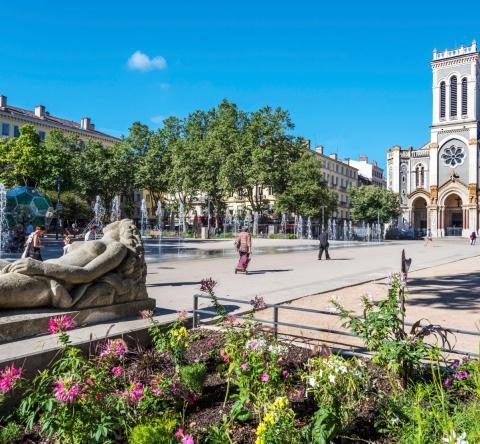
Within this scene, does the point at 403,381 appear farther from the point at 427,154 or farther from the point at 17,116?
the point at 427,154

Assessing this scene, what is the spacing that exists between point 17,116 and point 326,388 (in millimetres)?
65777

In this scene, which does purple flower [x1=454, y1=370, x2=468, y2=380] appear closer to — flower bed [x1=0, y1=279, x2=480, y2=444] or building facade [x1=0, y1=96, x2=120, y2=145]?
flower bed [x1=0, y1=279, x2=480, y2=444]

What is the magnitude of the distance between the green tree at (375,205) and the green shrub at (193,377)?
218ft

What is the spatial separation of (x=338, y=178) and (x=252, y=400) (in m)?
92.8

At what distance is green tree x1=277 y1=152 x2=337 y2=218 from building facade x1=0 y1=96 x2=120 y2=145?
2971cm

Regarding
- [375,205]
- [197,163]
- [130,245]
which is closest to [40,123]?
[197,163]

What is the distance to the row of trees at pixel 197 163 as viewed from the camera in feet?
157

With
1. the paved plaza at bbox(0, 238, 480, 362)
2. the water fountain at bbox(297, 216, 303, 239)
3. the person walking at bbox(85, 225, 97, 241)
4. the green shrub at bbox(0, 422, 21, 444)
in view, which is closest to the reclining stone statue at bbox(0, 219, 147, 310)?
the paved plaza at bbox(0, 238, 480, 362)

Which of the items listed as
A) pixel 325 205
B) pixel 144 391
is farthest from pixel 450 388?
pixel 325 205

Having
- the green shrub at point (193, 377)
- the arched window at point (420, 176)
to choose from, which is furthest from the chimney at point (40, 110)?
the green shrub at point (193, 377)

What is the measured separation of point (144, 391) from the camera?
10.6ft

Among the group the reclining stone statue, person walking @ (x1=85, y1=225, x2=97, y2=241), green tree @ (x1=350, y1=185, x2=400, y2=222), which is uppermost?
green tree @ (x1=350, y1=185, x2=400, y2=222)

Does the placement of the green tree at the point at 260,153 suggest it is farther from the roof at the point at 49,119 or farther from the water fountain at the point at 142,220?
the roof at the point at 49,119

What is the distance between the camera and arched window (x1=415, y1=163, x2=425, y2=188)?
72.5 metres
